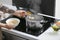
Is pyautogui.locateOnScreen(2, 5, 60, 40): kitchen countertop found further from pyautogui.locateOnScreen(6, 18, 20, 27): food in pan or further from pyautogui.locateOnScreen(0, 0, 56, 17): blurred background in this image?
pyautogui.locateOnScreen(0, 0, 56, 17): blurred background

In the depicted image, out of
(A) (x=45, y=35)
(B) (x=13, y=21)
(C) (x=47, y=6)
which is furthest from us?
(C) (x=47, y=6)

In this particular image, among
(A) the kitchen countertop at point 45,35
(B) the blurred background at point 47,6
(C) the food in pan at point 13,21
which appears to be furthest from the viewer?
(B) the blurred background at point 47,6

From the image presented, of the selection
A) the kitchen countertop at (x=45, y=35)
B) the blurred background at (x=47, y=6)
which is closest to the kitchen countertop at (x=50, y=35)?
the kitchen countertop at (x=45, y=35)

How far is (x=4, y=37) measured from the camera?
4.16ft

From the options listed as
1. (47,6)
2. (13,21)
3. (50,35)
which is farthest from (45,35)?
(47,6)

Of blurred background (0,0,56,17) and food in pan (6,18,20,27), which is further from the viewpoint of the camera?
blurred background (0,0,56,17)

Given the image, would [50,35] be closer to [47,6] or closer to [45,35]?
[45,35]

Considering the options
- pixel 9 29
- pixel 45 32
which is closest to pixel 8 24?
pixel 9 29

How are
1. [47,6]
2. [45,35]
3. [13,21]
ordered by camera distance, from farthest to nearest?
[47,6] → [13,21] → [45,35]

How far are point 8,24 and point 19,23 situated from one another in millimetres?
113

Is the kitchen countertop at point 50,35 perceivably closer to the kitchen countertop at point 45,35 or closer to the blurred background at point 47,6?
the kitchen countertop at point 45,35

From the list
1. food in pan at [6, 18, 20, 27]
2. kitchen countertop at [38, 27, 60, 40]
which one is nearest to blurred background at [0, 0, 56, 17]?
food in pan at [6, 18, 20, 27]

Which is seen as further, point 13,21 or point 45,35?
point 13,21

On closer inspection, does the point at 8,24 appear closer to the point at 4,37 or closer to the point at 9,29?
the point at 9,29
